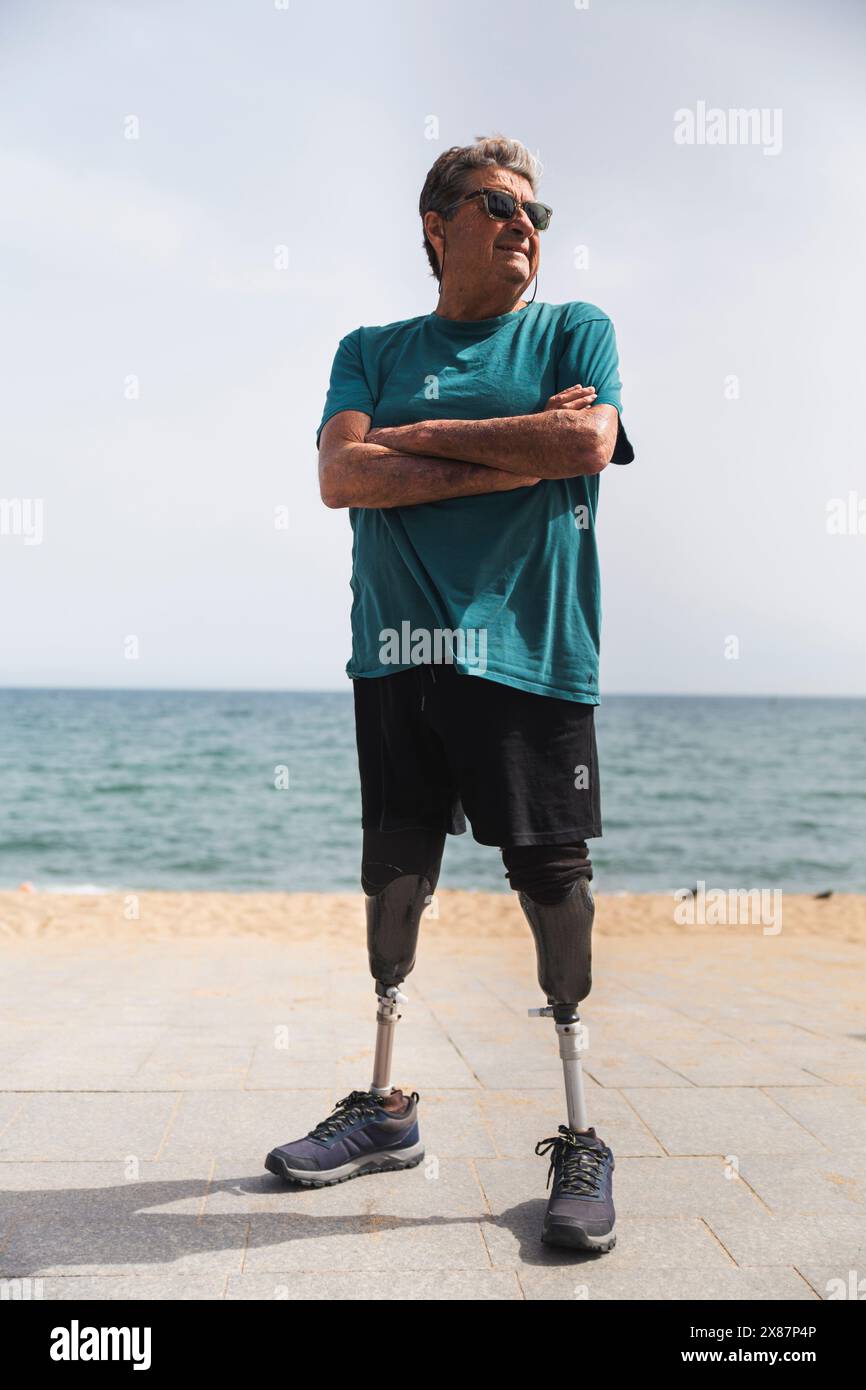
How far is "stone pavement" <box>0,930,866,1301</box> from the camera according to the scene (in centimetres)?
218

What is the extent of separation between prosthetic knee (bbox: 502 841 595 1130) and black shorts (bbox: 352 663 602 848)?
5 cm

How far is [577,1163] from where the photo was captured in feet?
7.96

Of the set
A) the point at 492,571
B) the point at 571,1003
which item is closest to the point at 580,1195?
the point at 571,1003

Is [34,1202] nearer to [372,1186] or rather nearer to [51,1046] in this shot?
[372,1186]

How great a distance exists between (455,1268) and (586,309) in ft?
6.50

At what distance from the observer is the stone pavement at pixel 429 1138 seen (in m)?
2.18

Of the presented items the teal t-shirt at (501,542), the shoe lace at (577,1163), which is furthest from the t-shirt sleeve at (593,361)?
the shoe lace at (577,1163)

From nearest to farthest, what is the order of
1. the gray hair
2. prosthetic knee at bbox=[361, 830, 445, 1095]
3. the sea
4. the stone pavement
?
the stone pavement, the gray hair, prosthetic knee at bbox=[361, 830, 445, 1095], the sea

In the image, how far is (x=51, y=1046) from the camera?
4.03 m

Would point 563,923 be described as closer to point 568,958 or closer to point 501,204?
point 568,958

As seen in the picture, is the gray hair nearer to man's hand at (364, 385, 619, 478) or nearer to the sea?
man's hand at (364, 385, 619, 478)

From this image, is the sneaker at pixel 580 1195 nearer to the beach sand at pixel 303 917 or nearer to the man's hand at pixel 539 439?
the man's hand at pixel 539 439

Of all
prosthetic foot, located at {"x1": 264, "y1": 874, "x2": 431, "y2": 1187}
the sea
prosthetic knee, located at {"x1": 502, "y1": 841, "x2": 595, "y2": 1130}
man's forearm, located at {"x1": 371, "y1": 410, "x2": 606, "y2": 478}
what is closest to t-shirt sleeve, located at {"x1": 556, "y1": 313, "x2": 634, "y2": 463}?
man's forearm, located at {"x1": 371, "y1": 410, "x2": 606, "y2": 478}

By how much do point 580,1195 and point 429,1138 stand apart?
77 cm
